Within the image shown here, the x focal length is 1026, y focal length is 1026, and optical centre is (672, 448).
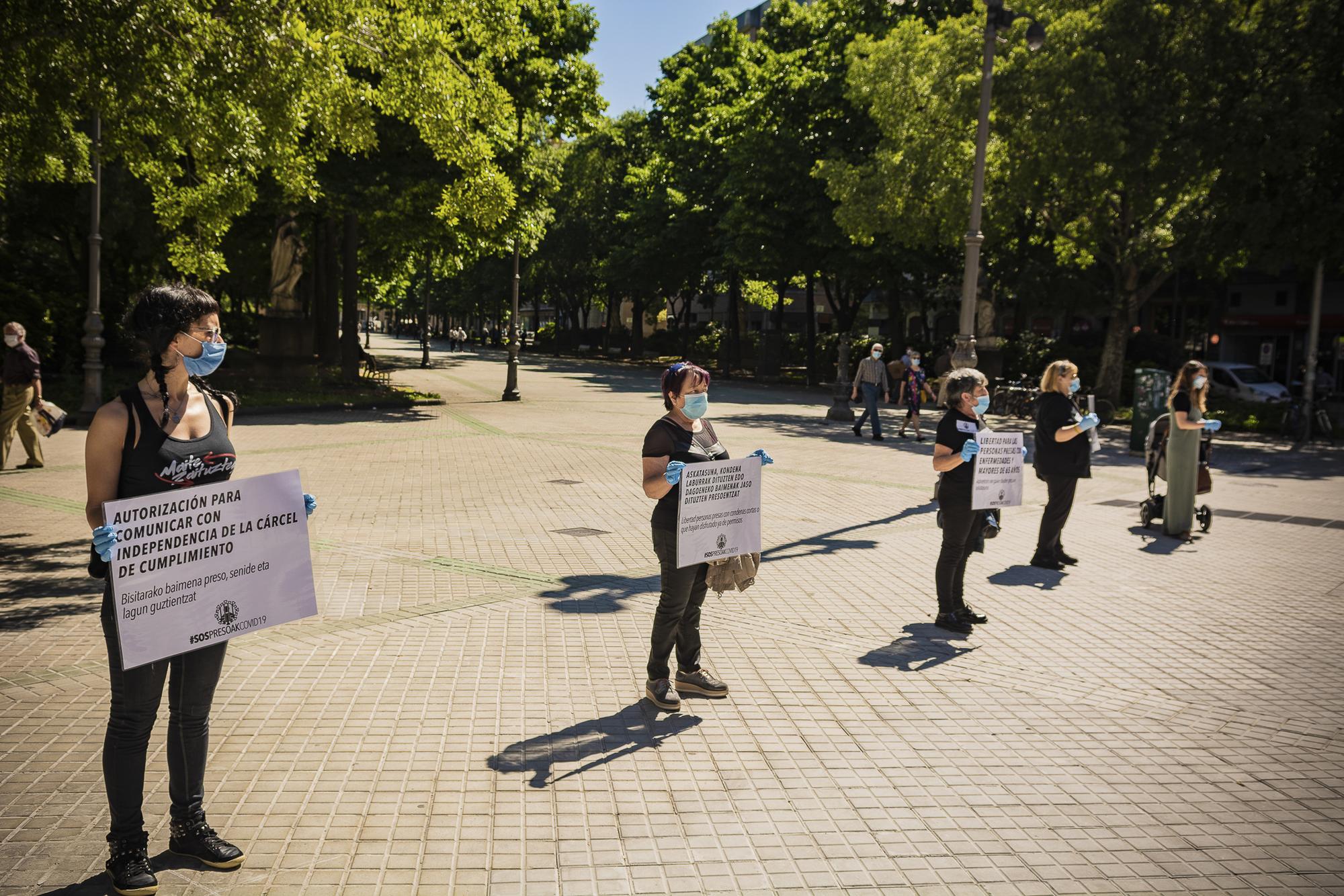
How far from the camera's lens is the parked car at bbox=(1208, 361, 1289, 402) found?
31391 mm

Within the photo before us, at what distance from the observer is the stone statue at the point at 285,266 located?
85.8ft

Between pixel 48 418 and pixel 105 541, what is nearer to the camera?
pixel 105 541

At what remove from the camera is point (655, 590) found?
25.8 feet

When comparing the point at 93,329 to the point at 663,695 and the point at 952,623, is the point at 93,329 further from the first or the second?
the point at 952,623

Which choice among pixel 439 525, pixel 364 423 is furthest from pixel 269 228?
pixel 439 525

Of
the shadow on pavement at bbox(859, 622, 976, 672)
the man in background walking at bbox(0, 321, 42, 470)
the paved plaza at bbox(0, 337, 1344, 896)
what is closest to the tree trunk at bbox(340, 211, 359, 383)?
the man in background walking at bbox(0, 321, 42, 470)

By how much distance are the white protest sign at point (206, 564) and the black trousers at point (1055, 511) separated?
6.93 metres

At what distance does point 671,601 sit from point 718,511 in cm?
53

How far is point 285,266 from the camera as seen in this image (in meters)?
26.3

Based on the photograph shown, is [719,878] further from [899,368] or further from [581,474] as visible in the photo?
[899,368]

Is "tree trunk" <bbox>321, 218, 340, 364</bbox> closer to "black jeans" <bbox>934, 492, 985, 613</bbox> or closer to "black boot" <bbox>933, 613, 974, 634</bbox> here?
"black jeans" <bbox>934, 492, 985, 613</bbox>

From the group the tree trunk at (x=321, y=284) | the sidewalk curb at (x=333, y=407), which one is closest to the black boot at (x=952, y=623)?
the sidewalk curb at (x=333, y=407)

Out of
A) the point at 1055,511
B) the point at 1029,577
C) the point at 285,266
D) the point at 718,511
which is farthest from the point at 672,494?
the point at 285,266

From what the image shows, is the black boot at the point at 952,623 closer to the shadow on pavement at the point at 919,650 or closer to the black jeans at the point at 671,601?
the shadow on pavement at the point at 919,650
